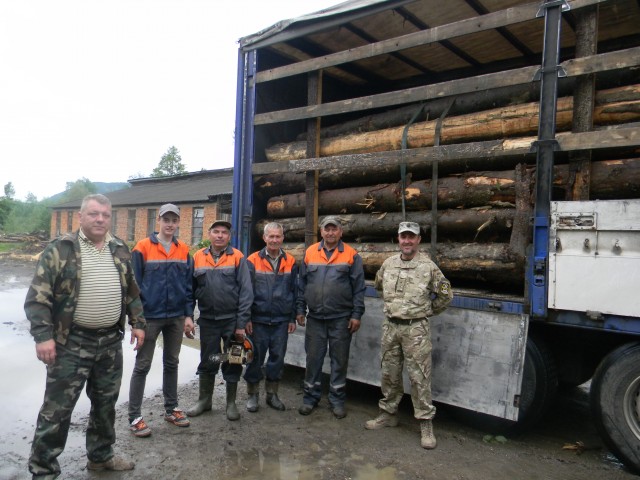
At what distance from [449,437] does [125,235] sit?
1169 inches

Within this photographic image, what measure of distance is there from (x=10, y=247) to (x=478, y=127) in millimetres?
36118

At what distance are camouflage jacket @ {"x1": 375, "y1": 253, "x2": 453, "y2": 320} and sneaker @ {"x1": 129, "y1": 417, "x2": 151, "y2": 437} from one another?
229 centimetres

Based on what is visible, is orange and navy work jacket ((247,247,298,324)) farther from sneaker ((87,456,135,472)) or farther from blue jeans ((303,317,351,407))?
sneaker ((87,456,135,472))

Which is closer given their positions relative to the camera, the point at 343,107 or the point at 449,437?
the point at 449,437

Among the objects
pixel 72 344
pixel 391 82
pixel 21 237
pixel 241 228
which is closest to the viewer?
pixel 72 344

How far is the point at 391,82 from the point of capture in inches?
244

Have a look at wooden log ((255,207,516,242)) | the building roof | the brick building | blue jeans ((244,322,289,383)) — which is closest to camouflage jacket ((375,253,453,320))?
wooden log ((255,207,516,242))

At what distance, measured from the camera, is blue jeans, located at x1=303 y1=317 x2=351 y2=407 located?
4.46 metres

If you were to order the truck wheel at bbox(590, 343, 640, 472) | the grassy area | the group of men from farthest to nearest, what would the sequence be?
the grassy area
the truck wheel at bbox(590, 343, 640, 472)
the group of men

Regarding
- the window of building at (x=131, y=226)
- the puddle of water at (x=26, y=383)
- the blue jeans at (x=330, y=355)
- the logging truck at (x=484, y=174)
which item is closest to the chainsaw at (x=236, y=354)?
the blue jeans at (x=330, y=355)

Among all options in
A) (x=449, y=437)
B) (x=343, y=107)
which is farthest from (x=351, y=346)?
(x=343, y=107)

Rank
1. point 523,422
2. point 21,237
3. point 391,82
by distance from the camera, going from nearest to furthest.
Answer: point 523,422 → point 391,82 → point 21,237

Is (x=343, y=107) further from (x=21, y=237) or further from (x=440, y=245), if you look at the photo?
(x=21, y=237)

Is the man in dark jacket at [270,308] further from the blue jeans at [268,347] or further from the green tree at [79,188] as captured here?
the green tree at [79,188]
